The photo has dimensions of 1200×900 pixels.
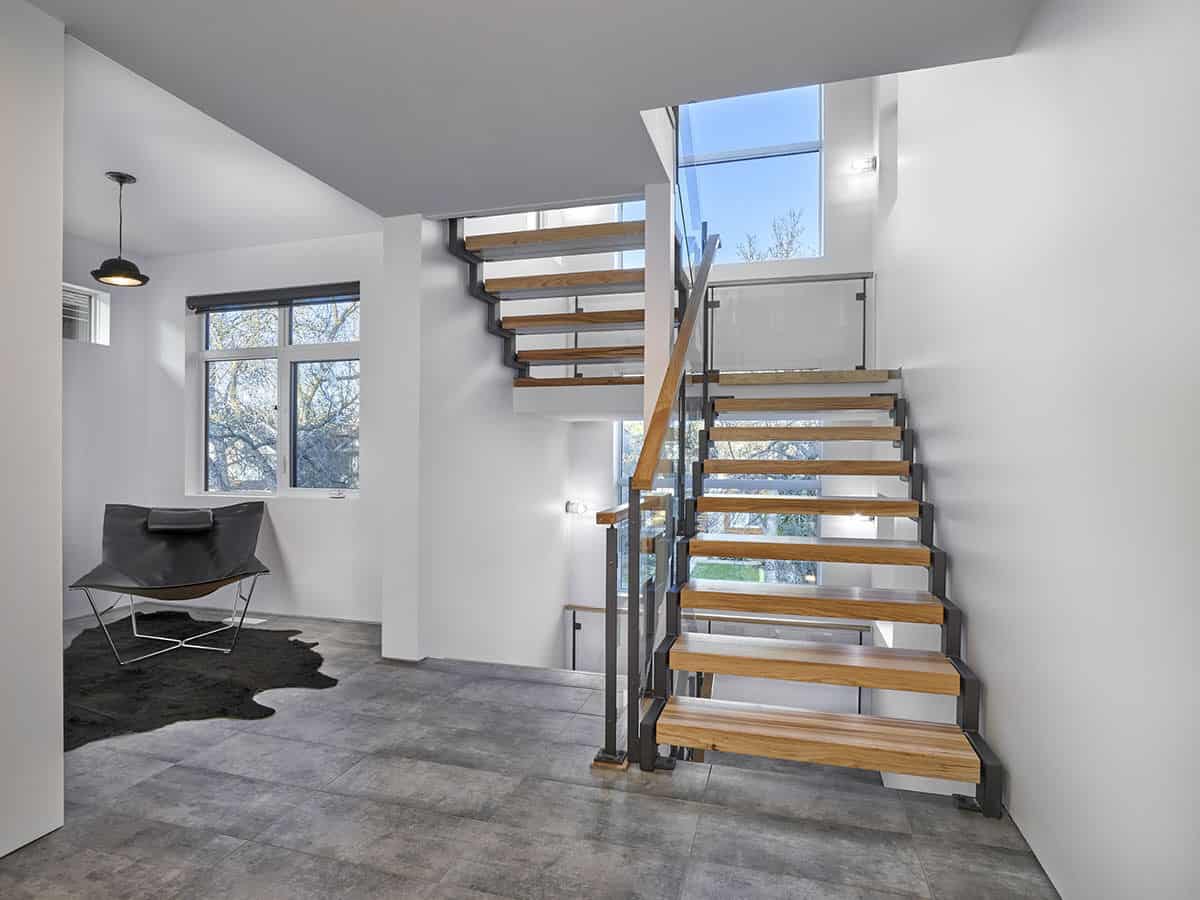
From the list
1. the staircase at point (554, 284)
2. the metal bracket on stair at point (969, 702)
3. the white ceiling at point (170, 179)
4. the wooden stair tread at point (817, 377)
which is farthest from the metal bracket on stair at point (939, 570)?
the white ceiling at point (170, 179)

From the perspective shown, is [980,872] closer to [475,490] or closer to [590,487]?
[475,490]

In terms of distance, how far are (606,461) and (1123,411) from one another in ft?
18.6

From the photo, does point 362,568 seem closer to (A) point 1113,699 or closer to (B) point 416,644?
(B) point 416,644

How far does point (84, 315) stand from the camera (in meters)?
5.21

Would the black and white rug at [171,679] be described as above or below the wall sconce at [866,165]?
below

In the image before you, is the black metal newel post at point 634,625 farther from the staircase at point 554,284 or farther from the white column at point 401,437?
the white column at point 401,437

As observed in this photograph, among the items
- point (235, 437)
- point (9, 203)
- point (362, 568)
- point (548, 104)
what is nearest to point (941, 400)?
point (548, 104)

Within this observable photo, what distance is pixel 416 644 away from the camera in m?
3.92

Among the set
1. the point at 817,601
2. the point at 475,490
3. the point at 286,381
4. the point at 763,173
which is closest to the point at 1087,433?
the point at 817,601

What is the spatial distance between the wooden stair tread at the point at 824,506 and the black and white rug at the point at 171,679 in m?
2.26

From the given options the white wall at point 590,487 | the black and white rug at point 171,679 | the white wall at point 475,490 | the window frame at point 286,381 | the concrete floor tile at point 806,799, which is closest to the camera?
A: the concrete floor tile at point 806,799

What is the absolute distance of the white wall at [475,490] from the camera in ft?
13.5

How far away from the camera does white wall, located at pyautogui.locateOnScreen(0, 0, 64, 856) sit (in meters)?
1.98

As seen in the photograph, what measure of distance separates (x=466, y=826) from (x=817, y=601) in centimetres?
154
